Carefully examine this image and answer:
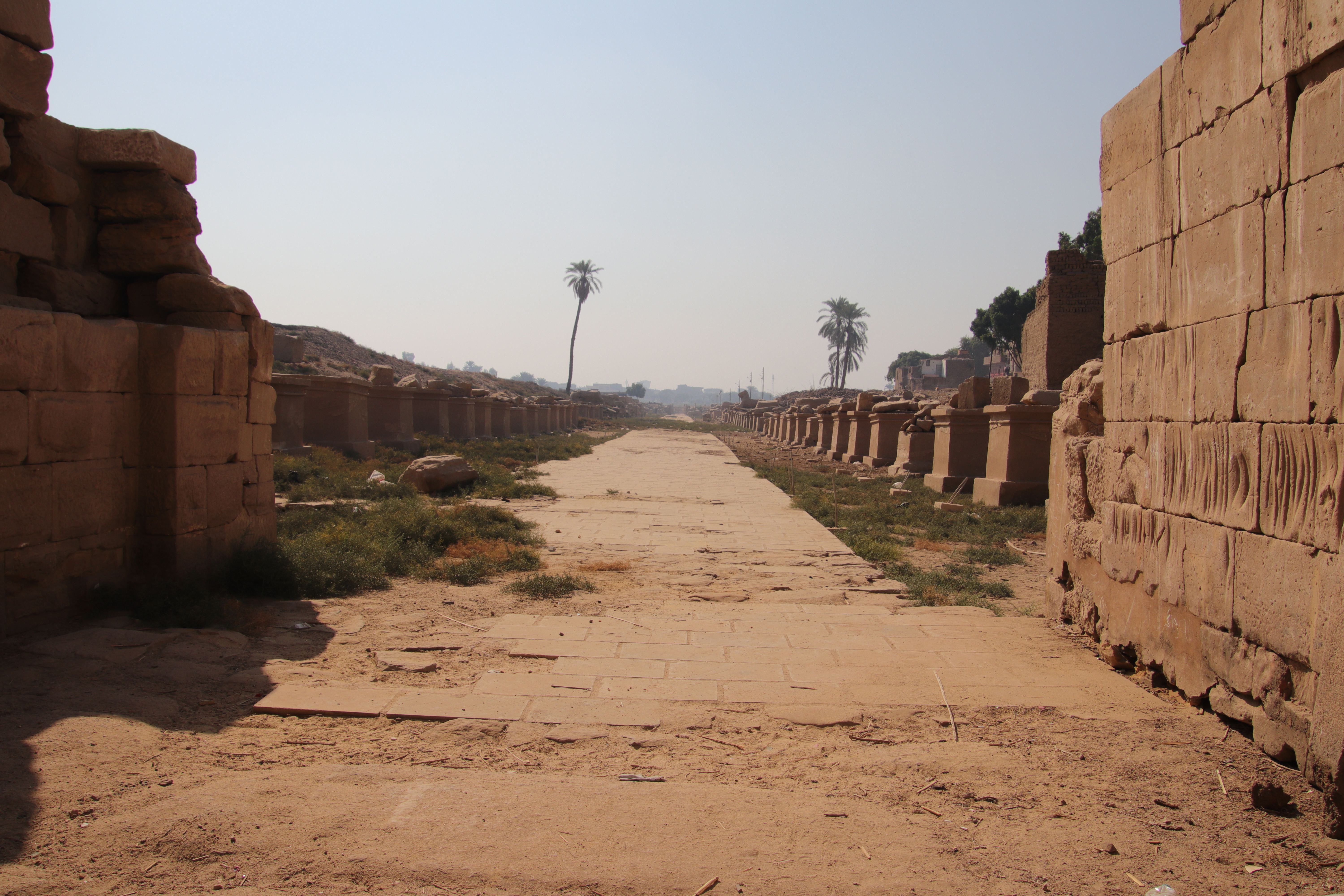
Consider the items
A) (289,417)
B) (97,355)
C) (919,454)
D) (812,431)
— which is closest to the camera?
(97,355)

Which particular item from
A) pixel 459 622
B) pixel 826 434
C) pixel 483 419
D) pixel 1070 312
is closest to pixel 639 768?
pixel 459 622

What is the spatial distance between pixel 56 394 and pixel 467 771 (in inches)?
137

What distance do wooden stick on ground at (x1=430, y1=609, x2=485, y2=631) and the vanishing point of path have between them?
0.06 meters

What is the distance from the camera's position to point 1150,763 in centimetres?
311

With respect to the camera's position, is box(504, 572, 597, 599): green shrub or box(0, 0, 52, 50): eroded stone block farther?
box(504, 572, 597, 599): green shrub

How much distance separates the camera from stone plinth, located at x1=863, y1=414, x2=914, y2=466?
60.2 ft

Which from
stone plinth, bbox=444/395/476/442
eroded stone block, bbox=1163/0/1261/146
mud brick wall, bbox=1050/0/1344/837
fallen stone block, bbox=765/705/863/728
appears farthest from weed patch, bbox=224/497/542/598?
stone plinth, bbox=444/395/476/442

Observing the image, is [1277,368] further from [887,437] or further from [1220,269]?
[887,437]

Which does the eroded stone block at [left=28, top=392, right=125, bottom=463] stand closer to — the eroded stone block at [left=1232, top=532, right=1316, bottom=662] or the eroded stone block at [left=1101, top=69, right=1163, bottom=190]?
the eroded stone block at [left=1232, top=532, right=1316, bottom=662]

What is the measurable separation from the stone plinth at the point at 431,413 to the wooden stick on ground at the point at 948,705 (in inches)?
696

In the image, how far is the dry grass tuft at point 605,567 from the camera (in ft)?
23.0

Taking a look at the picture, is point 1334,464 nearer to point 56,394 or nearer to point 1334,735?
point 1334,735

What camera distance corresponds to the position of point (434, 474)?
11.5 m

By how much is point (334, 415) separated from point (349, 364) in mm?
22891
